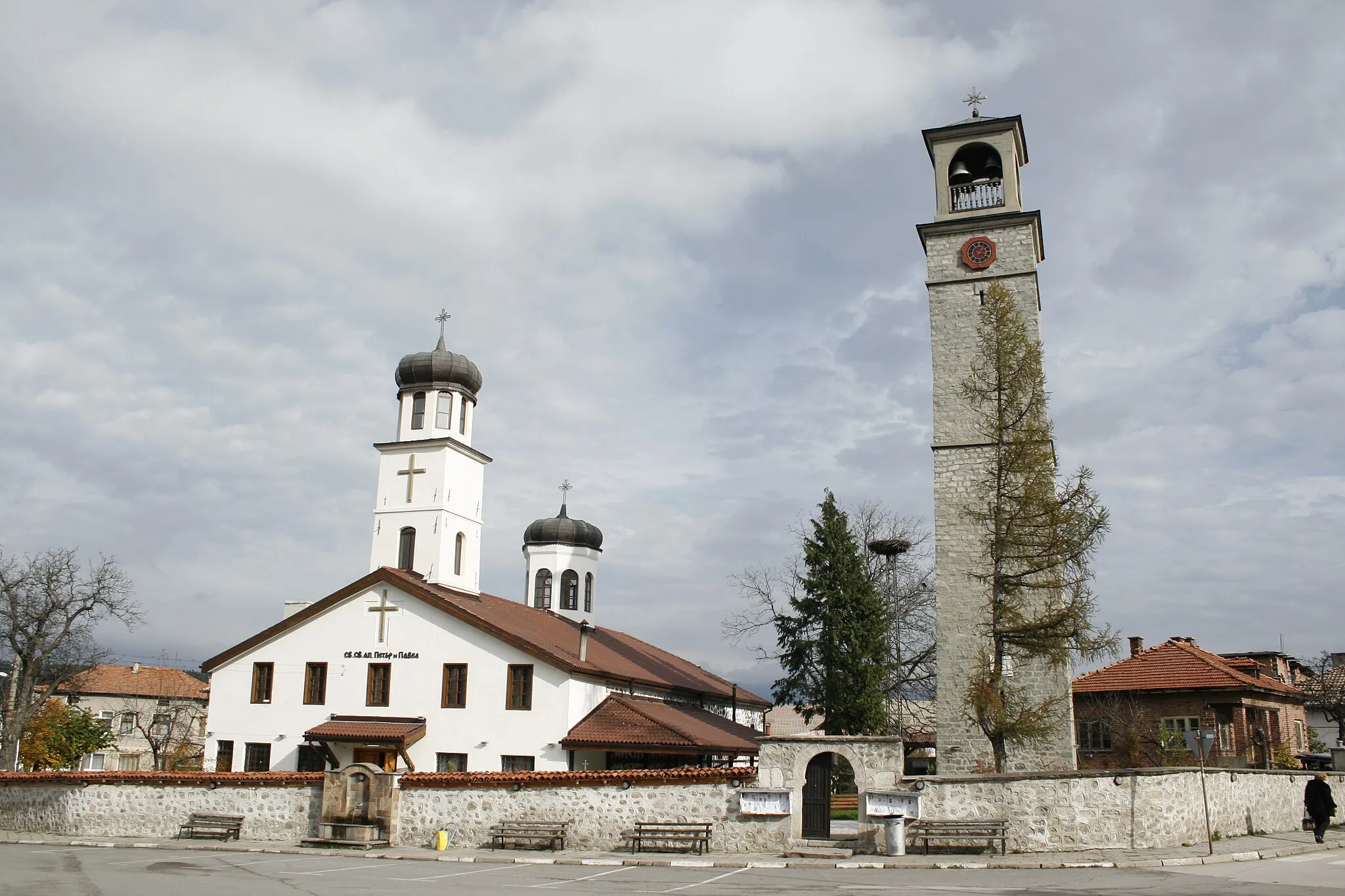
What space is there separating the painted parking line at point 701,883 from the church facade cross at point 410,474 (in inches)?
740

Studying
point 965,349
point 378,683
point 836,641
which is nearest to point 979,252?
point 965,349

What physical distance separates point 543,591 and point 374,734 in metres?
13.9

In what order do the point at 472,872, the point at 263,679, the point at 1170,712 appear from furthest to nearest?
the point at 1170,712, the point at 263,679, the point at 472,872

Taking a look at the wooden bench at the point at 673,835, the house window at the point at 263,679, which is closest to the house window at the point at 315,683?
the house window at the point at 263,679

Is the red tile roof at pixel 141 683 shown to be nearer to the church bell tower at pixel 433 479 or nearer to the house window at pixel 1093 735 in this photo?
the church bell tower at pixel 433 479

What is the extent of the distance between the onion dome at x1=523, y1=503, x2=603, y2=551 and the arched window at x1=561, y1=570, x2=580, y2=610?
1166mm

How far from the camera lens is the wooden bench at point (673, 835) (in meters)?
19.5

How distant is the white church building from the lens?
2702 centimetres

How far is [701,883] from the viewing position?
15602mm

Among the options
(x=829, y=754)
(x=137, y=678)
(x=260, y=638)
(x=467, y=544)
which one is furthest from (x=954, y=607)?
(x=137, y=678)

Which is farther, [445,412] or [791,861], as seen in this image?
[445,412]

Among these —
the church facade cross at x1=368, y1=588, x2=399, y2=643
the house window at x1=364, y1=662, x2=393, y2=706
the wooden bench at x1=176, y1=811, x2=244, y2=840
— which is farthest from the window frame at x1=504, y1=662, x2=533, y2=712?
the wooden bench at x1=176, y1=811, x2=244, y2=840

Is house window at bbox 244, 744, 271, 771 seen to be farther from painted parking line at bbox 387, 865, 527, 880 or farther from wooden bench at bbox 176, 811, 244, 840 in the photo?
painted parking line at bbox 387, 865, 527, 880

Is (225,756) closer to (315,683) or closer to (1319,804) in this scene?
(315,683)
